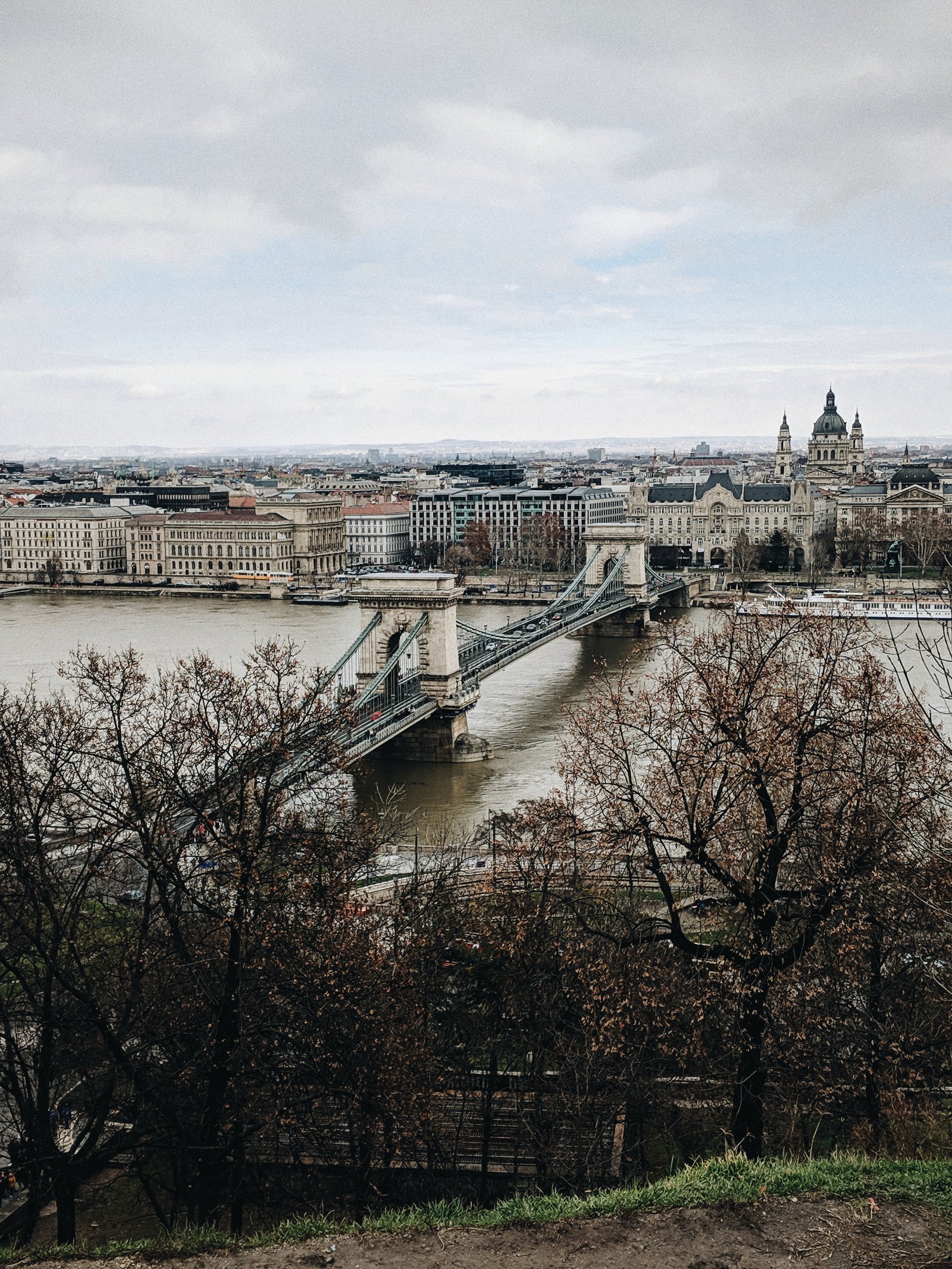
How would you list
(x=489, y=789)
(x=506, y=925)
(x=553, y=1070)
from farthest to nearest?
(x=489, y=789) < (x=506, y=925) < (x=553, y=1070)

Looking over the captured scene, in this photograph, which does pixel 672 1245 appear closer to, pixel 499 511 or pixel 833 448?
pixel 499 511

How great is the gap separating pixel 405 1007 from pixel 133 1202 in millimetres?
2219

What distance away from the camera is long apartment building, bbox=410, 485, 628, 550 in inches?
3002

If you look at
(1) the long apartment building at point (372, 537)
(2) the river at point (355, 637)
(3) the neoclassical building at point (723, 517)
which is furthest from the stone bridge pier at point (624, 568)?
(1) the long apartment building at point (372, 537)

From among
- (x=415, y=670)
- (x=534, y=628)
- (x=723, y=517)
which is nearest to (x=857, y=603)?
(x=534, y=628)

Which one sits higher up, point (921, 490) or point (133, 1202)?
point (921, 490)

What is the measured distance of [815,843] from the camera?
10.0 metres

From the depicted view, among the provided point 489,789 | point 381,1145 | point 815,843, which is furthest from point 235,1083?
point 489,789

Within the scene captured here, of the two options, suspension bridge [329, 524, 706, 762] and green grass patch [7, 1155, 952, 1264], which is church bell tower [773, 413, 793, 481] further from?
green grass patch [7, 1155, 952, 1264]

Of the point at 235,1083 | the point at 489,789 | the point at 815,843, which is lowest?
the point at 489,789

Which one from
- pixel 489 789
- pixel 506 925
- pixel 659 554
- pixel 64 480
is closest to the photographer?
pixel 506 925

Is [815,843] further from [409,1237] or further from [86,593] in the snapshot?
[86,593]

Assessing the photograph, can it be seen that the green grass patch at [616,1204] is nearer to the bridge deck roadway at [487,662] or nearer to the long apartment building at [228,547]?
the bridge deck roadway at [487,662]

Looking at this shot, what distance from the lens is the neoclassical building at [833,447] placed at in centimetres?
10250
